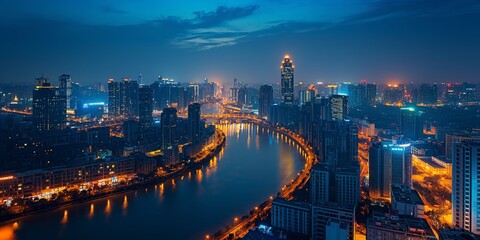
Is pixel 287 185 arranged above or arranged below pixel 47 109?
below

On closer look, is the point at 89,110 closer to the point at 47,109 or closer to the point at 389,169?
the point at 47,109

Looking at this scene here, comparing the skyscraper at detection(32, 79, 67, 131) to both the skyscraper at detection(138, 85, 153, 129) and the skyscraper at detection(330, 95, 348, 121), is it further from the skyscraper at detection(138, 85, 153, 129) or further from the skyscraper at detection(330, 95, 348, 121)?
the skyscraper at detection(330, 95, 348, 121)

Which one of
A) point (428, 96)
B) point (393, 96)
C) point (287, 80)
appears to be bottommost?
point (428, 96)

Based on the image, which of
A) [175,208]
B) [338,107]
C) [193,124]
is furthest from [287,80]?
[175,208]

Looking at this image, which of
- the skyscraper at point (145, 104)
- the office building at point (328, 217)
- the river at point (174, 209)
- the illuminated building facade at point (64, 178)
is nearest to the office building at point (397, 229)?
the office building at point (328, 217)

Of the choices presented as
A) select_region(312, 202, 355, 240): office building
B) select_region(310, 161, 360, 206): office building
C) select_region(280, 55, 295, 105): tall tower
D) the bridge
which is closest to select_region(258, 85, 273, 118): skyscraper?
select_region(280, 55, 295, 105): tall tower
